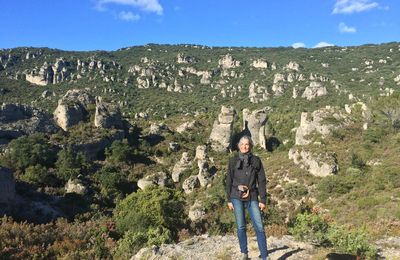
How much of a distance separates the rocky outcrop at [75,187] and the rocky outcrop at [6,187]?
292 inches

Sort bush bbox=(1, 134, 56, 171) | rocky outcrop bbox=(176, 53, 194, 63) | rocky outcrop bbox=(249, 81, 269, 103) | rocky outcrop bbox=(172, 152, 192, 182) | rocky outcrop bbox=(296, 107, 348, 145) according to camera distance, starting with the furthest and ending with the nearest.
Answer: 1. rocky outcrop bbox=(176, 53, 194, 63)
2. rocky outcrop bbox=(249, 81, 269, 103)
3. rocky outcrop bbox=(296, 107, 348, 145)
4. rocky outcrop bbox=(172, 152, 192, 182)
5. bush bbox=(1, 134, 56, 171)

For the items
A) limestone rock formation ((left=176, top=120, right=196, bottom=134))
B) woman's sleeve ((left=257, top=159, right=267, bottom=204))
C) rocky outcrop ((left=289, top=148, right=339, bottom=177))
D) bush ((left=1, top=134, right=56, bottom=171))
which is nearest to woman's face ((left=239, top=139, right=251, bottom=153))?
woman's sleeve ((left=257, top=159, right=267, bottom=204))

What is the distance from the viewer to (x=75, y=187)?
35.0 meters

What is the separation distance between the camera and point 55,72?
144000 millimetres

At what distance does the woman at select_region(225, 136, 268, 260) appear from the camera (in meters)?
7.15

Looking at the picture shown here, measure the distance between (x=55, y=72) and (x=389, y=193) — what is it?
138m

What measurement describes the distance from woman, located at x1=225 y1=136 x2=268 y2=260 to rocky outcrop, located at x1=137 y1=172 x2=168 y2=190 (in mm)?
32038

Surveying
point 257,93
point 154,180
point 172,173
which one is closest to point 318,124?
point 172,173

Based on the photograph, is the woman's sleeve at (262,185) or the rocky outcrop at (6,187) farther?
the rocky outcrop at (6,187)

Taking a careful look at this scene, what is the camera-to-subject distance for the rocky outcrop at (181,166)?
143 feet

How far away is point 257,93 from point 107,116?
85.5 metres

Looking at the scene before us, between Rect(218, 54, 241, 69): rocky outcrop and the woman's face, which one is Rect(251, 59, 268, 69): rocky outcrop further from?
the woman's face

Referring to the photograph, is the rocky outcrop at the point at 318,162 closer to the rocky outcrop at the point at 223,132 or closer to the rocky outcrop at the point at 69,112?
the rocky outcrop at the point at 223,132

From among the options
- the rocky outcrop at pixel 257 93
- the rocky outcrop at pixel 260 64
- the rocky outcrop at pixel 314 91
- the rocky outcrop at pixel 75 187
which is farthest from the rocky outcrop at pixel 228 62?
the rocky outcrop at pixel 75 187
